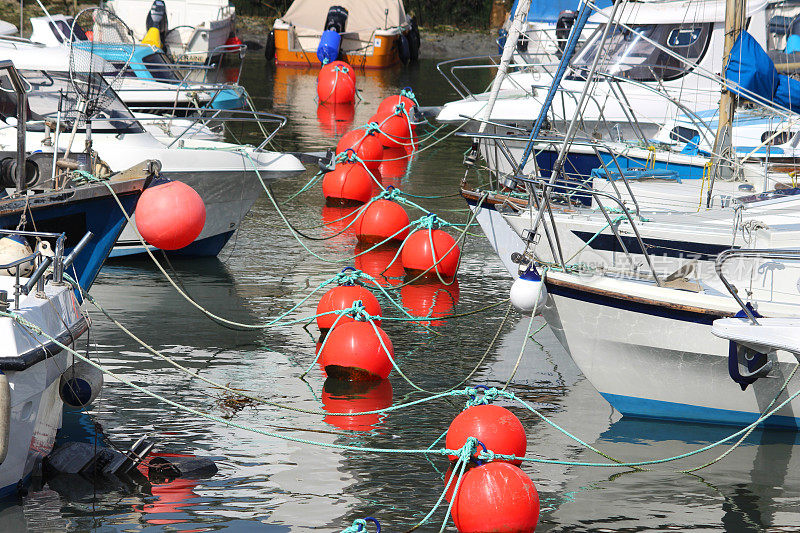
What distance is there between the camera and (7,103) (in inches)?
425

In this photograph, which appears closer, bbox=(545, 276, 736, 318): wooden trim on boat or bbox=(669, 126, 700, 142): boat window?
bbox=(545, 276, 736, 318): wooden trim on boat

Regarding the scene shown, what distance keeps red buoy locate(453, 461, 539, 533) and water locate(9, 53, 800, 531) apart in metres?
0.37

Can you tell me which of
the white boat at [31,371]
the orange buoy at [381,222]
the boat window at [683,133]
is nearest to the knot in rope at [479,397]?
the white boat at [31,371]

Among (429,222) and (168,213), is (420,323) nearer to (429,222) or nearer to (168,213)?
(429,222)

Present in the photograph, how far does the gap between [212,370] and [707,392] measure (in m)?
3.89

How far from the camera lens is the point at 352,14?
32.5 meters

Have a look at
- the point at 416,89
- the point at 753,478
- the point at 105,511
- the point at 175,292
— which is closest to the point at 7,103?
the point at 175,292

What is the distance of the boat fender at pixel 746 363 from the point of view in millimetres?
7312

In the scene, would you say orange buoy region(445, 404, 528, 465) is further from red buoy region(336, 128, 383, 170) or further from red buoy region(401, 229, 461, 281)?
red buoy region(336, 128, 383, 170)

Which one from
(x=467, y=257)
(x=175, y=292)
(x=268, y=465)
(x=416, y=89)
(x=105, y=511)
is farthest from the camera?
(x=416, y=89)

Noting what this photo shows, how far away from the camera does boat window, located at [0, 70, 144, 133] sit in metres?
10.7

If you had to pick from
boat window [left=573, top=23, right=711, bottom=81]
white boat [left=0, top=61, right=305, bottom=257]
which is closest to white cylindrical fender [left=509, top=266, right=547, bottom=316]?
white boat [left=0, top=61, right=305, bottom=257]

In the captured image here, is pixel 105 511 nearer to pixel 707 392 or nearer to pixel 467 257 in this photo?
pixel 707 392

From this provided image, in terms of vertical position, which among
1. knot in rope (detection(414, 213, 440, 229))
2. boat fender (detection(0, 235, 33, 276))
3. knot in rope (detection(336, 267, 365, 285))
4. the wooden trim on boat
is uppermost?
the wooden trim on boat
